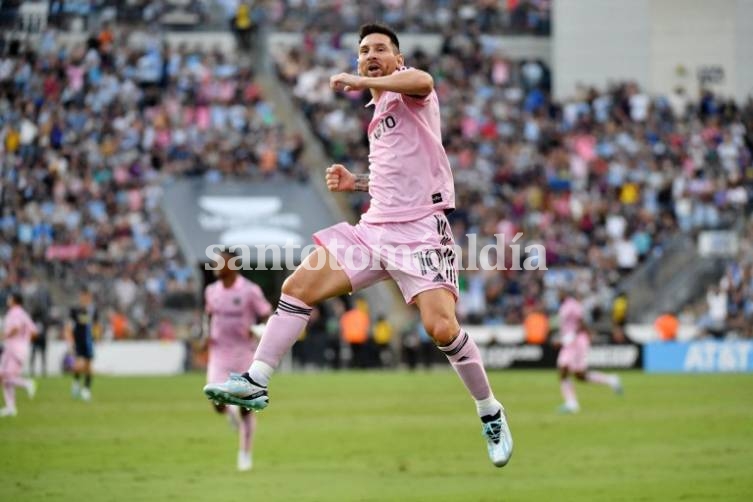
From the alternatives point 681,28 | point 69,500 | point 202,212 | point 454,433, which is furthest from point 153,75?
point 69,500

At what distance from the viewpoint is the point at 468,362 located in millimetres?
10586

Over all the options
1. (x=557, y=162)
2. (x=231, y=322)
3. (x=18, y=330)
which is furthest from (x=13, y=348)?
(x=557, y=162)

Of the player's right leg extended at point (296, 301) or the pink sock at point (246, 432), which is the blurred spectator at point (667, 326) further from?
the player's right leg extended at point (296, 301)

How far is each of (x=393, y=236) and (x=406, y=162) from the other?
540mm

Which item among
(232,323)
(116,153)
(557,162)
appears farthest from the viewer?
(557,162)

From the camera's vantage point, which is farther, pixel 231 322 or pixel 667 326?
pixel 667 326

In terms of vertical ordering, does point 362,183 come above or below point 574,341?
above

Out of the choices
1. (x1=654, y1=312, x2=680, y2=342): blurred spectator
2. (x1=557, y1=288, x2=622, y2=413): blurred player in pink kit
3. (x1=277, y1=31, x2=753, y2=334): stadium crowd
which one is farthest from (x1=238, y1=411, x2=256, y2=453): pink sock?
(x1=654, y1=312, x2=680, y2=342): blurred spectator

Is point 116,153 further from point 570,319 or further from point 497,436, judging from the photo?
point 497,436

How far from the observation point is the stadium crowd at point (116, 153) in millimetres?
39406

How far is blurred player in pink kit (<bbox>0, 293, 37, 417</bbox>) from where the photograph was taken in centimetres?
2650

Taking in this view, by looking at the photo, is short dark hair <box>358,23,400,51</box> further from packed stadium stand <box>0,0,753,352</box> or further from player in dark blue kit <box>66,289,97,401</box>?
packed stadium stand <box>0,0,753,352</box>

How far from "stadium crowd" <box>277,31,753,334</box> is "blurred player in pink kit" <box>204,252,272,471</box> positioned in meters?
23.0

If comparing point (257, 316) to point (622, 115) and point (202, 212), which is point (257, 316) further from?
point (622, 115)
